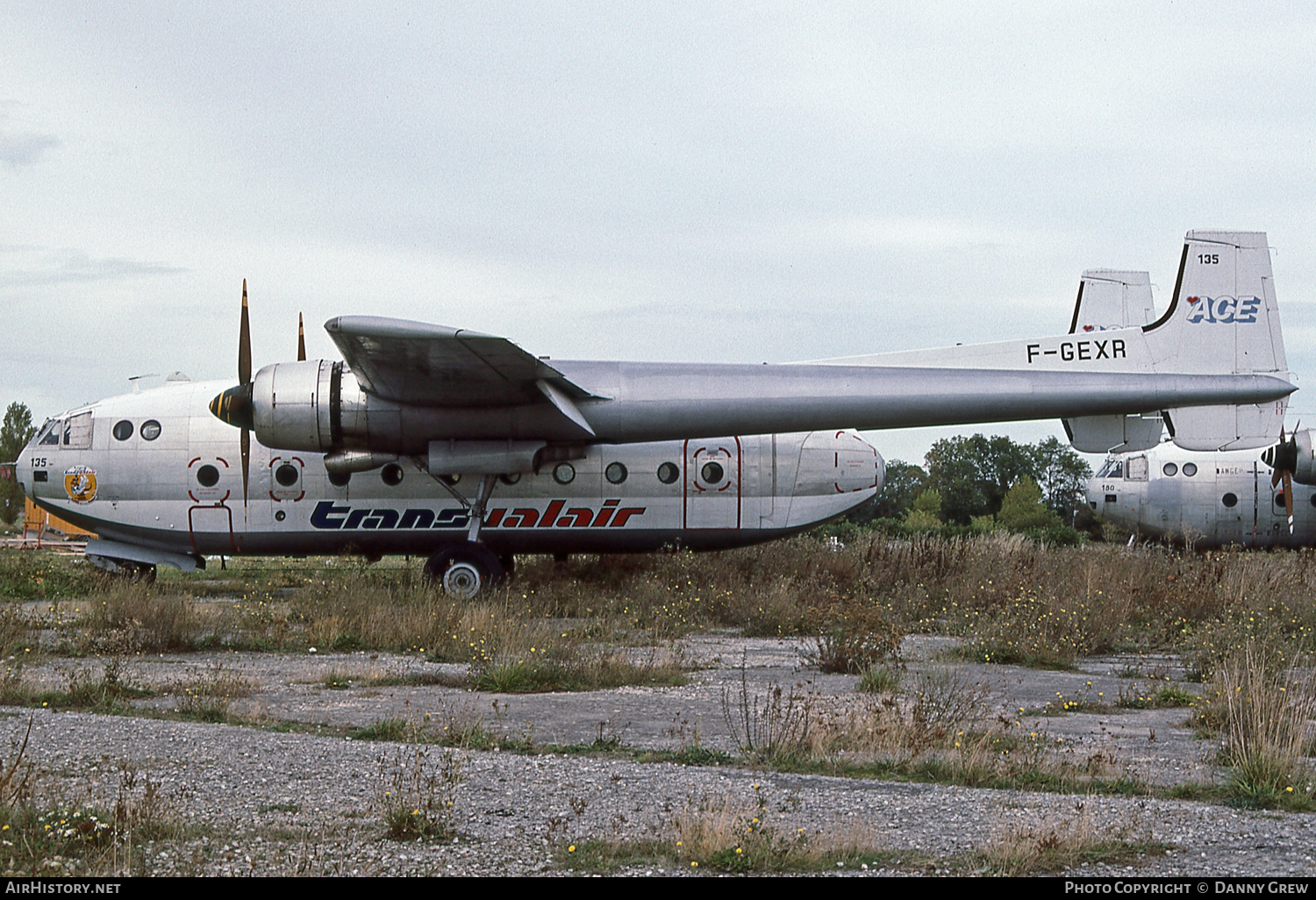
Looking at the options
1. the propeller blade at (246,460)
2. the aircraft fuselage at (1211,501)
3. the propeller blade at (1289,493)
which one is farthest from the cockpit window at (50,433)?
the propeller blade at (1289,493)

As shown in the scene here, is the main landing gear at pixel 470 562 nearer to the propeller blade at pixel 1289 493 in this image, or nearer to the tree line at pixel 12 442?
the propeller blade at pixel 1289 493

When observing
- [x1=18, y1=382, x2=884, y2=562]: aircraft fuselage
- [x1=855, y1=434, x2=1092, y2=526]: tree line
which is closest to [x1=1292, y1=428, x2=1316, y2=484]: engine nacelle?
[x1=18, y1=382, x2=884, y2=562]: aircraft fuselage

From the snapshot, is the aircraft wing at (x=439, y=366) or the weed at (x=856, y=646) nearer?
the weed at (x=856, y=646)

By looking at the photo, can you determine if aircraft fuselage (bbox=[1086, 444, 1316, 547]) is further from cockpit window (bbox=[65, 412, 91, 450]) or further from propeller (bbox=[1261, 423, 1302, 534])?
cockpit window (bbox=[65, 412, 91, 450])

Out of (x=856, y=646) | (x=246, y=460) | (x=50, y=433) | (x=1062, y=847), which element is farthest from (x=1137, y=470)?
(x=1062, y=847)

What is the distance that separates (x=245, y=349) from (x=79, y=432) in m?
3.93

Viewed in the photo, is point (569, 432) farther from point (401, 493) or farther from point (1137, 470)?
point (1137, 470)

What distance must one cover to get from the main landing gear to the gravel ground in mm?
7086

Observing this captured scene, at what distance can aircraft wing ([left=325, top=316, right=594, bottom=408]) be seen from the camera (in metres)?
14.1

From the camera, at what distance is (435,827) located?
5637 millimetres

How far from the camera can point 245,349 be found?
17.2m

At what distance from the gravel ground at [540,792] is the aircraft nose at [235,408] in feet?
25.9

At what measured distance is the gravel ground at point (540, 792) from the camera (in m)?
5.32

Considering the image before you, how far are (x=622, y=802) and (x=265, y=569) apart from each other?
23.4 m
